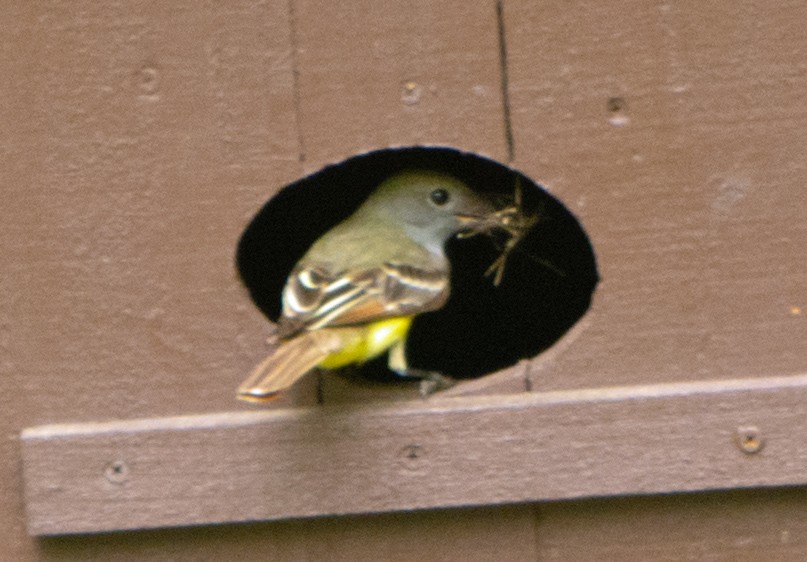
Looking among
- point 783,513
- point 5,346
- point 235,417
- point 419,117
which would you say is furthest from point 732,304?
point 5,346

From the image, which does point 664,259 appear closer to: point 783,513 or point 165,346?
point 783,513

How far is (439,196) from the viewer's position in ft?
12.6

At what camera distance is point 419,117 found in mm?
3094

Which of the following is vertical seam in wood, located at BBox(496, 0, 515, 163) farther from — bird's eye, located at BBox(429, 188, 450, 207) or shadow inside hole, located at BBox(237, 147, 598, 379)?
shadow inside hole, located at BBox(237, 147, 598, 379)

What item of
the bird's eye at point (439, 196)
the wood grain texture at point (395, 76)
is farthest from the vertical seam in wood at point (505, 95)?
the bird's eye at point (439, 196)

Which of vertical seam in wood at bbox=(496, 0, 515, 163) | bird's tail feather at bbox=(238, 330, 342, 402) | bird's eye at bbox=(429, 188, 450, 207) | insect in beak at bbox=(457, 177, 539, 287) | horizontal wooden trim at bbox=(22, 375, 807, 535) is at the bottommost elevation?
horizontal wooden trim at bbox=(22, 375, 807, 535)

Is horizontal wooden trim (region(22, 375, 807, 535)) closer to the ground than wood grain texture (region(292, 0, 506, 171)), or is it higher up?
closer to the ground

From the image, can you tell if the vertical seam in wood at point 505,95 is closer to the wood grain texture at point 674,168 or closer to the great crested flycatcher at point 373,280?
the wood grain texture at point 674,168

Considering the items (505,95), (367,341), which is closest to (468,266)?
(367,341)

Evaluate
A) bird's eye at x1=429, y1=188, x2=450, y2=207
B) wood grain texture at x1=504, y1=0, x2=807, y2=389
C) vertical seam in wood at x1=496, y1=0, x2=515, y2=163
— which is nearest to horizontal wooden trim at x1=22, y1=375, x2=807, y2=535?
wood grain texture at x1=504, y1=0, x2=807, y2=389

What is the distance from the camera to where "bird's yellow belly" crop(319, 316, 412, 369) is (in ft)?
10.6

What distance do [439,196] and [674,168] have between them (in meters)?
0.85

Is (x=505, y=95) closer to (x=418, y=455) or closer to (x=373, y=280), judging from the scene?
(x=373, y=280)

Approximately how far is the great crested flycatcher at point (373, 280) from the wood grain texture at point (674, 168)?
365mm
